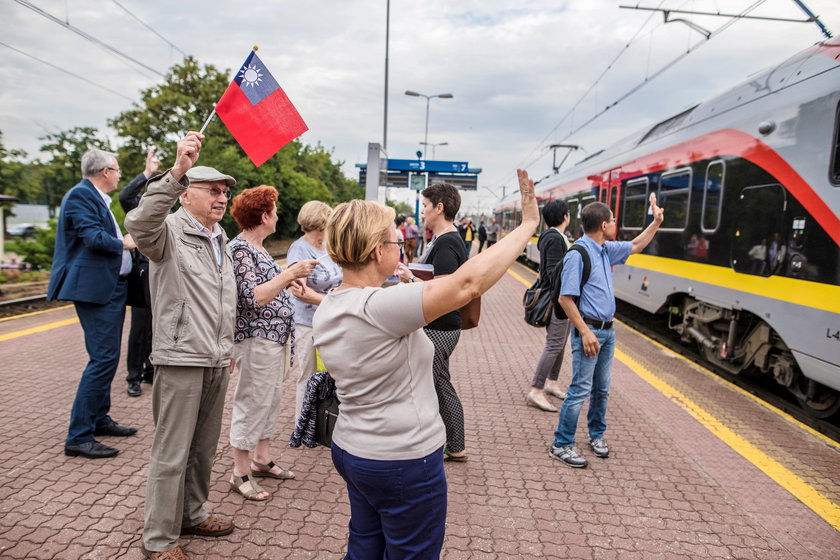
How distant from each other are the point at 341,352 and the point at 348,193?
50.2m

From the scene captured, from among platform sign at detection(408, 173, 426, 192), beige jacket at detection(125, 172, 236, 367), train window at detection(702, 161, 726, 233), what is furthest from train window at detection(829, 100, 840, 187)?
platform sign at detection(408, 173, 426, 192)

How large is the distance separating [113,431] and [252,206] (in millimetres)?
2186

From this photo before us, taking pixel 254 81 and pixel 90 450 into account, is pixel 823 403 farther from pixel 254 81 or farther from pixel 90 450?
pixel 90 450

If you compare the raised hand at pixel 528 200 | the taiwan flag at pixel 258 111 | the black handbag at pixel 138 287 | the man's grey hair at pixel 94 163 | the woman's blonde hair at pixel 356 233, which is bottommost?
the black handbag at pixel 138 287

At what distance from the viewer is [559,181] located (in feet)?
53.4

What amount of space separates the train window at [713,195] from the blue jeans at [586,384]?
3.69 metres

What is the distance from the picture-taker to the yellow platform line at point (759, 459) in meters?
3.40

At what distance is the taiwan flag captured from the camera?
330 centimetres

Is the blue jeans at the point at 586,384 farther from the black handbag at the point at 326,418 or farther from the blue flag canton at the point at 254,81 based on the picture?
the blue flag canton at the point at 254,81

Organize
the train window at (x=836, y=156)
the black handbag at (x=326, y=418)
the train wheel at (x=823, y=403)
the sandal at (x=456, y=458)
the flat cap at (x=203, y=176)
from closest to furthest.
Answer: the black handbag at (x=326, y=418) → the flat cap at (x=203, y=176) → the sandal at (x=456, y=458) → the train window at (x=836, y=156) → the train wheel at (x=823, y=403)

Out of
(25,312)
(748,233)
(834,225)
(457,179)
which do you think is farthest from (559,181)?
(25,312)

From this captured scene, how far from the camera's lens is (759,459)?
4.09m

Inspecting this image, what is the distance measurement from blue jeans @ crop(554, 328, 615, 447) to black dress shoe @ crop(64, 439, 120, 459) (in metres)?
3.16

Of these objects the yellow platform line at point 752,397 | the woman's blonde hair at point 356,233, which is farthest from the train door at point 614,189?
the woman's blonde hair at point 356,233
